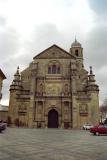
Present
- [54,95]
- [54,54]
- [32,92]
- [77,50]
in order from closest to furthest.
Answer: [32,92]
[54,95]
[54,54]
[77,50]

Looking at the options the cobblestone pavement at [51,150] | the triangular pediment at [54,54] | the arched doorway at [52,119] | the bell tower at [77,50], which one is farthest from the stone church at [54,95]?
the cobblestone pavement at [51,150]

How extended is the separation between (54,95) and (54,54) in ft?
31.5

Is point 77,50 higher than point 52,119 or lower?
higher

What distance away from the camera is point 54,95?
47.3 metres

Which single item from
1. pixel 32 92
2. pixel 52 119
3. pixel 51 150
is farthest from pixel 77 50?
pixel 51 150

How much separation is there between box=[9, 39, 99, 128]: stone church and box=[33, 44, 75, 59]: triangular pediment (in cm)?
22

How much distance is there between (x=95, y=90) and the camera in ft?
152

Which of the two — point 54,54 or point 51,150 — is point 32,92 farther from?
point 51,150

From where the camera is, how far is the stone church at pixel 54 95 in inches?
1785

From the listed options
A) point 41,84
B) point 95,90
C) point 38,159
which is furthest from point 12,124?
point 38,159

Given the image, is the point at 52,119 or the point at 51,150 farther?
the point at 52,119

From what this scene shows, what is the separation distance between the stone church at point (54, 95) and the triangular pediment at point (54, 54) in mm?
222

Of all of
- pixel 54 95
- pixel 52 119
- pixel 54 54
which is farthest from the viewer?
pixel 54 54

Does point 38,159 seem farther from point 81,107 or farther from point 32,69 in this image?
point 32,69
